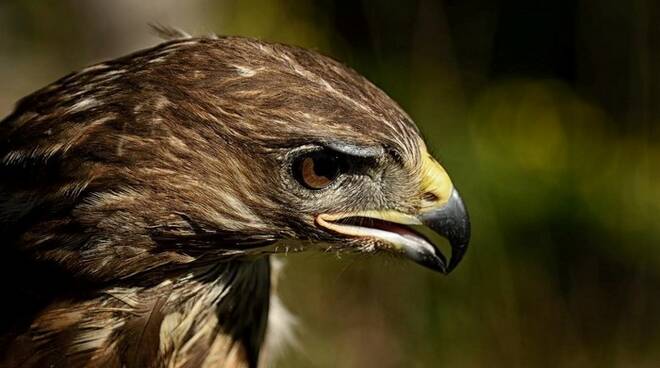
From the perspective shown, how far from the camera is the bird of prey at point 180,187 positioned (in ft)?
6.77

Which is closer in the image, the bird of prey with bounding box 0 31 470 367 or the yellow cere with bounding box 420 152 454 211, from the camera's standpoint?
the bird of prey with bounding box 0 31 470 367

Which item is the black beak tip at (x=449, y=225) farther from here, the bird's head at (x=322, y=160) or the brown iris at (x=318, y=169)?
the brown iris at (x=318, y=169)

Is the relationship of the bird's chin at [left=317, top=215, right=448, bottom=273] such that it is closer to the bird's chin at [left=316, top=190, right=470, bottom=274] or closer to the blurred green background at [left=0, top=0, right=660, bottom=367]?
the bird's chin at [left=316, top=190, right=470, bottom=274]

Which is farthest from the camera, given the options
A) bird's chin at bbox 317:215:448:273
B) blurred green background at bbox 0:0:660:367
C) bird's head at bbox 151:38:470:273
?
blurred green background at bbox 0:0:660:367

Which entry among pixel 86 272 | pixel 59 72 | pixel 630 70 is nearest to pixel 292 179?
pixel 86 272

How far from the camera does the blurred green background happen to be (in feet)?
13.9

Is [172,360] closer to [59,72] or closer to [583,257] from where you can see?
[583,257]

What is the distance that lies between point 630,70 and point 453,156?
78cm

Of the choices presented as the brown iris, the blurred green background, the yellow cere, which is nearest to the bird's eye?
the brown iris

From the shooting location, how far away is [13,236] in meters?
2.13

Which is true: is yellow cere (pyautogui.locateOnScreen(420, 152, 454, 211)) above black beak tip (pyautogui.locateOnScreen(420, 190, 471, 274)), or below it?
above

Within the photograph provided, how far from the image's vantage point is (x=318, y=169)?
206 cm

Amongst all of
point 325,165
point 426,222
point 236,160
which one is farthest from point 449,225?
point 236,160

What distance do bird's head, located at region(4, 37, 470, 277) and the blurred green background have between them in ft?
5.73
